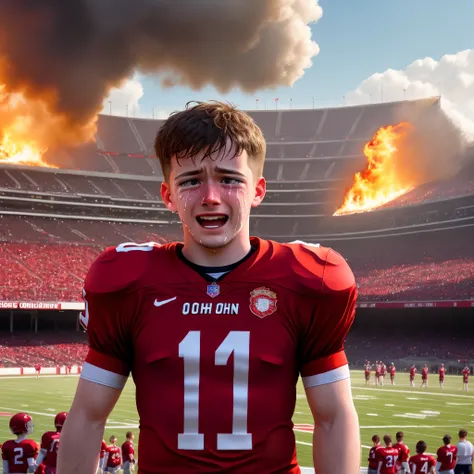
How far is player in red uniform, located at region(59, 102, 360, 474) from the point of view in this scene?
2.47 m

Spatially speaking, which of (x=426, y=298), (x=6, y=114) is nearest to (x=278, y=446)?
(x=426, y=298)

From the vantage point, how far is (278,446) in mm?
2490

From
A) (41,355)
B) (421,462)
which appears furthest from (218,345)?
(41,355)

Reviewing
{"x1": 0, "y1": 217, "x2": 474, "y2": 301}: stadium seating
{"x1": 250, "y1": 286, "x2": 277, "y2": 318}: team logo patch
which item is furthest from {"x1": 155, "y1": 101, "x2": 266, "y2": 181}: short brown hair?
{"x1": 0, "y1": 217, "x2": 474, "y2": 301}: stadium seating

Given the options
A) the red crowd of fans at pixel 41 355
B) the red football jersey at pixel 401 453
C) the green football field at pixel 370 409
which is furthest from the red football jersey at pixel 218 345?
the red crowd of fans at pixel 41 355

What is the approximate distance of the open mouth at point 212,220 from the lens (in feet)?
8.55

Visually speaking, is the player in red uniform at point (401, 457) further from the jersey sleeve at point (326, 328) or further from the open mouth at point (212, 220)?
the open mouth at point (212, 220)

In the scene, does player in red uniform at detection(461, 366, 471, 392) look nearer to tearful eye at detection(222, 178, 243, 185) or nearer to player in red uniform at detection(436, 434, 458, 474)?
player in red uniform at detection(436, 434, 458, 474)

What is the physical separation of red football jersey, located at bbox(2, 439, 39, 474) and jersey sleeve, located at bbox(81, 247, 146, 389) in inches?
260

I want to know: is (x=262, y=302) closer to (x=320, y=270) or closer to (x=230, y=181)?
(x=320, y=270)

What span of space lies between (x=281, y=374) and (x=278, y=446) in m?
0.22

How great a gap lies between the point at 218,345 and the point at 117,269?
0.43 m

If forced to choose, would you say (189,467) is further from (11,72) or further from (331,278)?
(11,72)

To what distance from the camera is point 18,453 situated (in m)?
8.70
